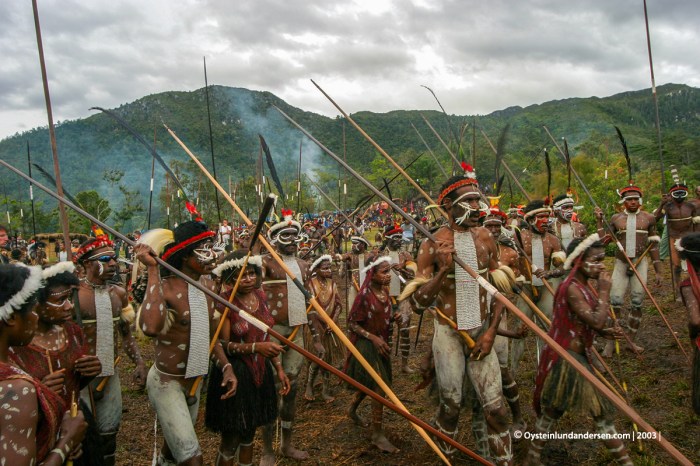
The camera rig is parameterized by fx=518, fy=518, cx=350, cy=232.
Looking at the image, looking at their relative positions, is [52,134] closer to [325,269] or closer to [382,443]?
[382,443]

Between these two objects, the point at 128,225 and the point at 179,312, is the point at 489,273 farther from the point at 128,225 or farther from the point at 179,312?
the point at 128,225

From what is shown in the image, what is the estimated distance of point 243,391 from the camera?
4293 millimetres

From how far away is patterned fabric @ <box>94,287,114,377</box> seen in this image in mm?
4660

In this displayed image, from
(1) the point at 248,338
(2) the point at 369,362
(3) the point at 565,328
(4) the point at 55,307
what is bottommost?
(2) the point at 369,362

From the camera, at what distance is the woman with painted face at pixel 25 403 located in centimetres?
203

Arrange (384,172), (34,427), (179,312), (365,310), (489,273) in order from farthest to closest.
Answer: (384,172) → (365,310) → (489,273) → (179,312) → (34,427)

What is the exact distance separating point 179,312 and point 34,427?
1.82 meters

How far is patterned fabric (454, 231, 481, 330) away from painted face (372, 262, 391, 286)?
60.5 inches

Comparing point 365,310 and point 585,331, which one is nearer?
point 585,331

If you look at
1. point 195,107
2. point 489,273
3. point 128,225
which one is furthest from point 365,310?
point 195,107

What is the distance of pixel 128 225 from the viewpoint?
75.1m

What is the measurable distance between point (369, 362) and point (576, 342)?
7.10ft

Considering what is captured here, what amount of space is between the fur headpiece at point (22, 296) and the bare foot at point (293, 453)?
12.7 ft

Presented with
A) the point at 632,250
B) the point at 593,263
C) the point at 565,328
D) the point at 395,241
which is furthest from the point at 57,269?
the point at 632,250
